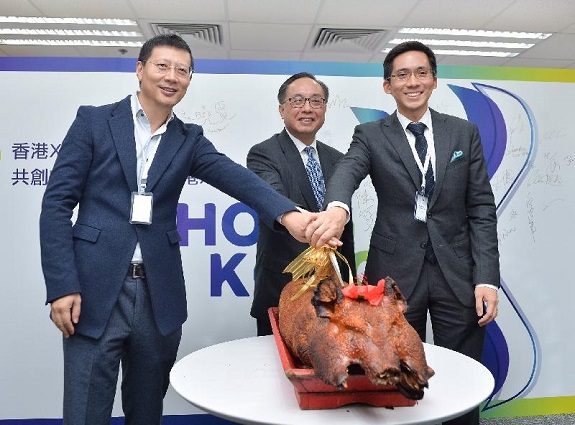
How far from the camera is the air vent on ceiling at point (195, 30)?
18.1ft

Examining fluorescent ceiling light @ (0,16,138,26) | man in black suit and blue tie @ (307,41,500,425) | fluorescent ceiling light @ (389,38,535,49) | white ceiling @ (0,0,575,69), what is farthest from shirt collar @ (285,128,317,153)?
fluorescent ceiling light @ (389,38,535,49)

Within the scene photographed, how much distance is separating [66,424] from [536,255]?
2.72m

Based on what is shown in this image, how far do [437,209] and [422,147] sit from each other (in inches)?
10.1

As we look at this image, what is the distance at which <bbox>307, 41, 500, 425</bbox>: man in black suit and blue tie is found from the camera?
1896 millimetres

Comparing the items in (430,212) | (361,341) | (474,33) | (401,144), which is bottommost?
(361,341)

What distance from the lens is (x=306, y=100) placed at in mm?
2303

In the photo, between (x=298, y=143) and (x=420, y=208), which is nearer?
(x=420, y=208)

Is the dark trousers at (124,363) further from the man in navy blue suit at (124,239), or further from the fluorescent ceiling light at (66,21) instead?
the fluorescent ceiling light at (66,21)

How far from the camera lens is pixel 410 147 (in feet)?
6.48

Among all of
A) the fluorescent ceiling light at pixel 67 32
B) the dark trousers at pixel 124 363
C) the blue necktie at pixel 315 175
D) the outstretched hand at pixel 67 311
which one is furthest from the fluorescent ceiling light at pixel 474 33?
the outstretched hand at pixel 67 311

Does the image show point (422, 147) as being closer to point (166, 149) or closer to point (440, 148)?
point (440, 148)

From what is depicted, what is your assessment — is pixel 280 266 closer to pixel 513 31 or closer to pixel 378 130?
pixel 378 130

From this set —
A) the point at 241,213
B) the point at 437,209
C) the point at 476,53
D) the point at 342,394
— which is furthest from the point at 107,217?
the point at 476,53

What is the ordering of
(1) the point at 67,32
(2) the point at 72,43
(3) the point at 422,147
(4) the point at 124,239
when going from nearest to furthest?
(4) the point at 124,239
(3) the point at 422,147
(1) the point at 67,32
(2) the point at 72,43
